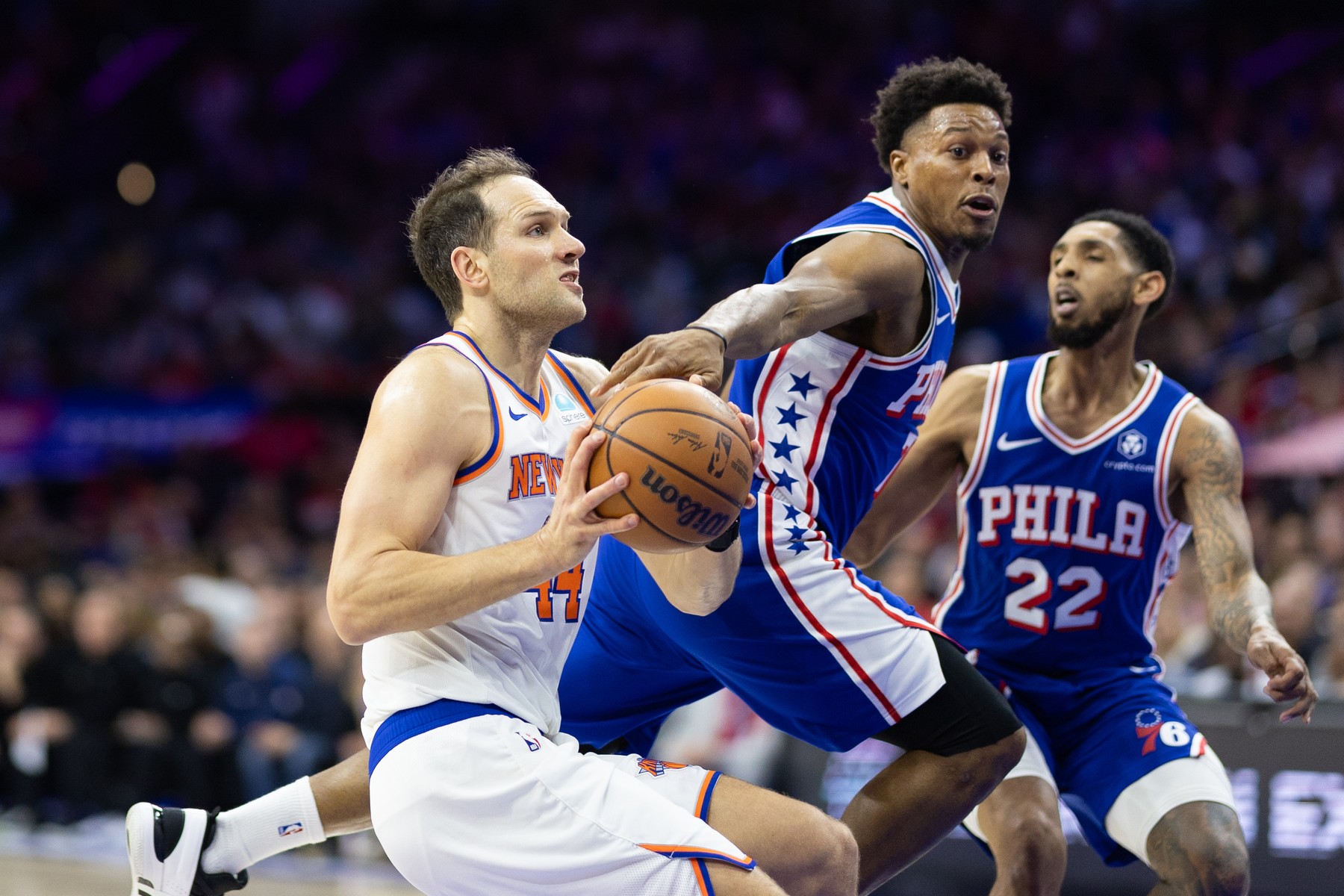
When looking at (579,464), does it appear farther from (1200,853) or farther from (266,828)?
(1200,853)

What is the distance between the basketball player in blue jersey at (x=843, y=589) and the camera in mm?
3637

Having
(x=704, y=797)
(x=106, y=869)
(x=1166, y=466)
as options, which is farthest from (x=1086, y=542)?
(x=106, y=869)

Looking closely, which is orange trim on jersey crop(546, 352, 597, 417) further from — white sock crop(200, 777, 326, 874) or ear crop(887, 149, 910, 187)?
white sock crop(200, 777, 326, 874)

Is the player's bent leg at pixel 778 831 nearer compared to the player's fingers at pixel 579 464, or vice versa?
the player's fingers at pixel 579 464

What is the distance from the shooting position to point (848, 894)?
3371 millimetres

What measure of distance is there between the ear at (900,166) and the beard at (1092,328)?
89 cm

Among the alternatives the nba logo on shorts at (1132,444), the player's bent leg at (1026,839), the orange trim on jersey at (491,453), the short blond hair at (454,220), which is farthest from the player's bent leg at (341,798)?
the nba logo on shorts at (1132,444)

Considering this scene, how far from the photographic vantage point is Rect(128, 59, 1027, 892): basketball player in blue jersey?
3637mm

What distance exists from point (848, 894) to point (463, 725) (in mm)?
1037

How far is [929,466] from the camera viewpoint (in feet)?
15.6

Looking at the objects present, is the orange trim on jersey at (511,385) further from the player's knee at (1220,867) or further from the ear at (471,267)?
the player's knee at (1220,867)

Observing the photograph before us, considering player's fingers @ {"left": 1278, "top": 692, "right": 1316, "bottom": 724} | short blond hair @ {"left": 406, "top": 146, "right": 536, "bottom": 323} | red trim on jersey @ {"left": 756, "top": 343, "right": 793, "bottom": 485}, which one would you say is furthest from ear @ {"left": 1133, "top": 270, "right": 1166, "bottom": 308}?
short blond hair @ {"left": 406, "top": 146, "right": 536, "bottom": 323}

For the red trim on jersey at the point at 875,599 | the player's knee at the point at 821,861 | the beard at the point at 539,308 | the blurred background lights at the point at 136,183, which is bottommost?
the player's knee at the point at 821,861

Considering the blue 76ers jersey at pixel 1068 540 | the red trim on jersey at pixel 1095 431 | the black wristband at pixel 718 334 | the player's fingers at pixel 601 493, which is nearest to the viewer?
the player's fingers at pixel 601 493
